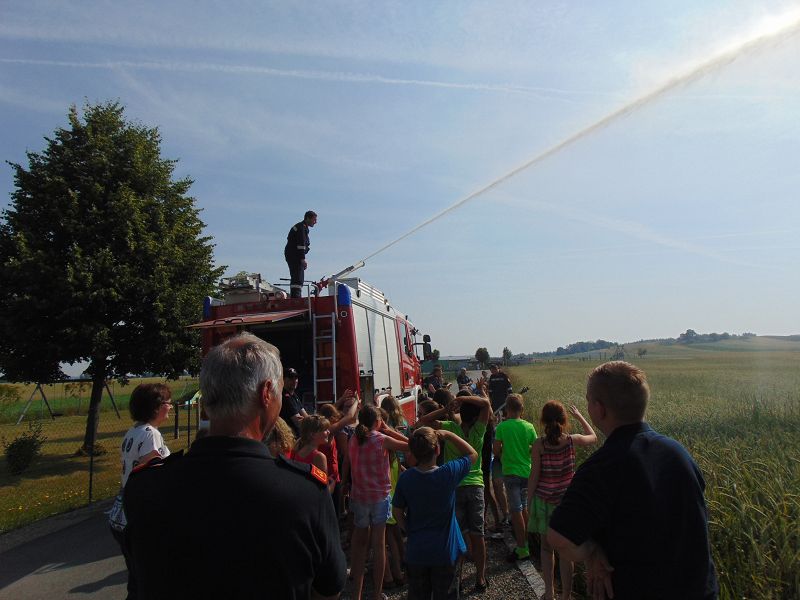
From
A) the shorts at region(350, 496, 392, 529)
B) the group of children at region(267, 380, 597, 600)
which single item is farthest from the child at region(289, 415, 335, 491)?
the shorts at region(350, 496, 392, 529)

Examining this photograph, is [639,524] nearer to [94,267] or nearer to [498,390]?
[498,390]

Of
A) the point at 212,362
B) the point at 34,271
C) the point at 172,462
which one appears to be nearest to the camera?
the point at 172,462

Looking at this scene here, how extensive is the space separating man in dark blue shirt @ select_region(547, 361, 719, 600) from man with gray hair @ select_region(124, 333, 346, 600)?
1.02 metres

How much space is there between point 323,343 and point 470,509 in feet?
13.5

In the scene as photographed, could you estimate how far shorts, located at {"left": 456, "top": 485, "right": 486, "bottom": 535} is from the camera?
17.5ft

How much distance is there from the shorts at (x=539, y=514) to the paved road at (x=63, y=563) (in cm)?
409

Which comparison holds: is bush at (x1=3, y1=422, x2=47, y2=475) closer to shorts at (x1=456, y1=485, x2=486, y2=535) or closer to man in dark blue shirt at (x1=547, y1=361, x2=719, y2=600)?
shorts at (x1=456, y1=485, x2=486, y2=535)

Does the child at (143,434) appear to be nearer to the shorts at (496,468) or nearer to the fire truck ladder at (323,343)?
the shorts at (496,468)

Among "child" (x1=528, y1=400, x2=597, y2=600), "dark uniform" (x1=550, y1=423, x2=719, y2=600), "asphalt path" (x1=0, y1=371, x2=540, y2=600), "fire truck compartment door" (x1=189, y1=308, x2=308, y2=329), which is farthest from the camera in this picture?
"fire truck compartment door" (x1=189, y1=308, x2=308, y2=329)

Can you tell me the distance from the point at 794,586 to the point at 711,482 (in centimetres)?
172

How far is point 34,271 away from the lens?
12.9 m

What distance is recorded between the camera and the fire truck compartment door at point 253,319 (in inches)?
323

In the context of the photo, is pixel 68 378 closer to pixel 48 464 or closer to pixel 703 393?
pixel 48 464

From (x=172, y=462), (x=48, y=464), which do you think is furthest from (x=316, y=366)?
(x=48, y=464)
